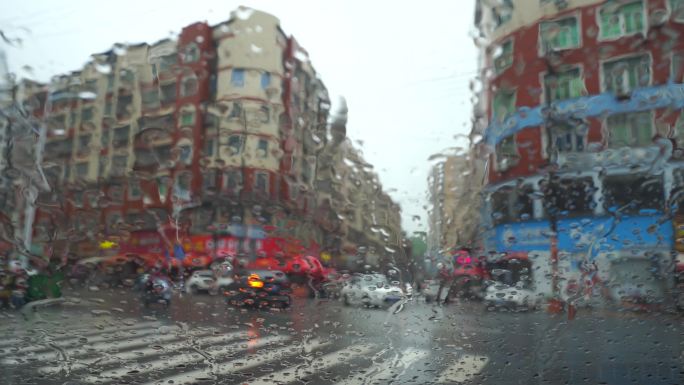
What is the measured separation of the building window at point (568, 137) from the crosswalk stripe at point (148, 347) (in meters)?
1.88

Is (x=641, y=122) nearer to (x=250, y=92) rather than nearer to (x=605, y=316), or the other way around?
(x=605, y=316)

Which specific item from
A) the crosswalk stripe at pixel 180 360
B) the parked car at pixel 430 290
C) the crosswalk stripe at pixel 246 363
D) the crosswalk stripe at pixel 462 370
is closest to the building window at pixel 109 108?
the crosswalk stripe at pixel 180 360

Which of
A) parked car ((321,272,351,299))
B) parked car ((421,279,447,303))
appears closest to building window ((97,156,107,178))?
parked car ((321,272,351,299))

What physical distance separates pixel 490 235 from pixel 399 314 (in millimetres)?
602

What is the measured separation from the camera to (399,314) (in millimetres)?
2287

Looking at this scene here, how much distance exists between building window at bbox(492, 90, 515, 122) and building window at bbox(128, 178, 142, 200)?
1677 mm

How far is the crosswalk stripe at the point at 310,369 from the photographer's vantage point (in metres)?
2.81

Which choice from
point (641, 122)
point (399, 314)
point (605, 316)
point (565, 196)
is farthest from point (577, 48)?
point (399, 314)

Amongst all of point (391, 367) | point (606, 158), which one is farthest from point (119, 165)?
point (606, 158)

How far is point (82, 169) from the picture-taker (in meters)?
2.49

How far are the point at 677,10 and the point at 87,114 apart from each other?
2.74 metres

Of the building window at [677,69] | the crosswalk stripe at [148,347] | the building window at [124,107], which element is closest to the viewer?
the building window at [677,69]

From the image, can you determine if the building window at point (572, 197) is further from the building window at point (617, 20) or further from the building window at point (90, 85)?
the building window at point (90, 85)

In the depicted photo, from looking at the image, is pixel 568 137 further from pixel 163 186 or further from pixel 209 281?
pixel 163 186
